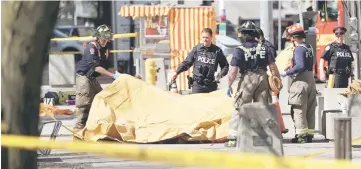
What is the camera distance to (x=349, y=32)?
642 inches

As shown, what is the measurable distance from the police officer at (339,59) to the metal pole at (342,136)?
6556 millimetres

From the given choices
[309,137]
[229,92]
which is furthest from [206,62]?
[309,137]

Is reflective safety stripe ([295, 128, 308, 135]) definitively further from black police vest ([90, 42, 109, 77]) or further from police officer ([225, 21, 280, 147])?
black police vest ([90, 42, 109, 77])

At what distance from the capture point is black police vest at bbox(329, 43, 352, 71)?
12.3 m

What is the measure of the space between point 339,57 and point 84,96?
3.98 m

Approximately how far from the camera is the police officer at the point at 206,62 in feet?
36.2

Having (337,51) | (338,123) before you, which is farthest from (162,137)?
(338,123)

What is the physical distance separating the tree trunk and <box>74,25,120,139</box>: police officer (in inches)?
219

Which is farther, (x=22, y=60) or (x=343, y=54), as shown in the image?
(x=343, y=54)

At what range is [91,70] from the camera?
10.9 meters

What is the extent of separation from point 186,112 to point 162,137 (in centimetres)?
56

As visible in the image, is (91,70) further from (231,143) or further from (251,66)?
(251,66)

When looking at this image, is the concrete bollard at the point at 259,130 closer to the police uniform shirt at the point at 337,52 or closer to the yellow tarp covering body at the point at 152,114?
the yellow tarp covering body at the point at 152,114

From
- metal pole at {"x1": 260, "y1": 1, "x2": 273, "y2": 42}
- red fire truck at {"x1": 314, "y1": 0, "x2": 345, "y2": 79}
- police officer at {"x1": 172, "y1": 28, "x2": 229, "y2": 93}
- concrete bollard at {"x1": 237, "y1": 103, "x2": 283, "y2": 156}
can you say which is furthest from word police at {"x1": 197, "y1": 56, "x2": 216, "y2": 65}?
red fire truck at {"x1": 314, "y1": 0, "x2": 345, "y2": 79}
